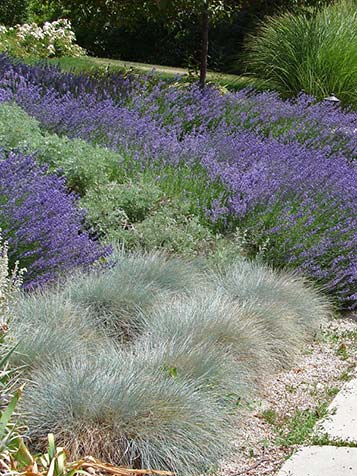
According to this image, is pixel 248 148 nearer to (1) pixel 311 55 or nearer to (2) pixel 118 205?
(2) pixel 118 205

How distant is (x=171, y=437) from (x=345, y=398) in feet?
3.92

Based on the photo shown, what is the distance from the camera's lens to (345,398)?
14.3 ft

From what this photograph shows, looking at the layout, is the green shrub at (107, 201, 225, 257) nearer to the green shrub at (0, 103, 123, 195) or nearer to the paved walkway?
the green shrub at (0, 103, 123, 195)

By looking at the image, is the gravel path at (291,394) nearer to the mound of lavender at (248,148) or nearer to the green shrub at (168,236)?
the mound of lavender at (248,148)

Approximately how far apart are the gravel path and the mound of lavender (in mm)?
653

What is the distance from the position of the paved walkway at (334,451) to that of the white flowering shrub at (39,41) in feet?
41.1

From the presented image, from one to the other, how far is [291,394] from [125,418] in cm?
119

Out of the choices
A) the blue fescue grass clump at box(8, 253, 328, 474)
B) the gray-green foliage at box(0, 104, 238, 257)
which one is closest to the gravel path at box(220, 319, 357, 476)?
the blue fescue grass clump at box(8, 253, 328, 474)

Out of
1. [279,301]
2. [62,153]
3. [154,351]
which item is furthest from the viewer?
[62,153]

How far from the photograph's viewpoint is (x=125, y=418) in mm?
3555

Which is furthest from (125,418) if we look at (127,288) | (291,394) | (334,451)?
(127,288)

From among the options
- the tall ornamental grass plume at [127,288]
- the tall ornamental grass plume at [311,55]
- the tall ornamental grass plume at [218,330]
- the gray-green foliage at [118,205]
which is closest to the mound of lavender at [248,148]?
the gray-green foliage at [118,205]

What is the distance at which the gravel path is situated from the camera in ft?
12.2

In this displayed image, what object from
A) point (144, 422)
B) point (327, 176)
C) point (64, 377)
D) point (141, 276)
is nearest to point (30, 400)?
point (64, 377)
